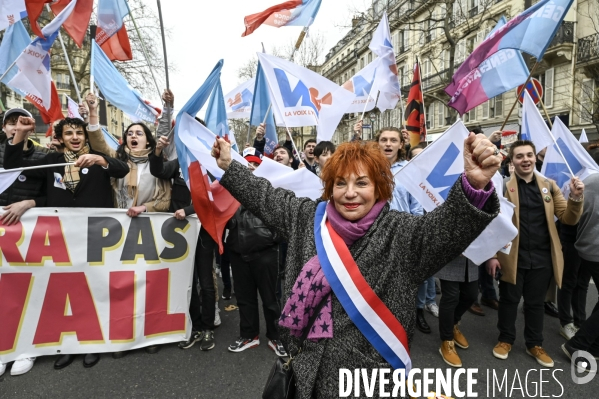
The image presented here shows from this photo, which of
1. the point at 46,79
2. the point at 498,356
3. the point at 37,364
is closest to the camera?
the point at 37,364

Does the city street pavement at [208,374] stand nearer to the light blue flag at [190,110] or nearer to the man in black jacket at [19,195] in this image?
the man in black jacket at [19,195]

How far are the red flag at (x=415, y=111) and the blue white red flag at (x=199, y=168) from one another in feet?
12.4

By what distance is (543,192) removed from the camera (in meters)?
3.51

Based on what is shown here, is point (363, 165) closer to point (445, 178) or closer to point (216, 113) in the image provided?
point (445, 178)

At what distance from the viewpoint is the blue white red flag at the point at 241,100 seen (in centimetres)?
734

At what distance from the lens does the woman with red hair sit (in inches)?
59.6

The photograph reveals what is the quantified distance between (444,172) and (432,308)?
2.28 m

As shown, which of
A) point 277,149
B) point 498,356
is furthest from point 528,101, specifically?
point 277,149

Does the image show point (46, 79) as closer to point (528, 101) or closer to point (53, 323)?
point (53, 323)

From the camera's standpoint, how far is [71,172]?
347cm

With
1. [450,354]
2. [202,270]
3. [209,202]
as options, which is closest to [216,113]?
[209,202]

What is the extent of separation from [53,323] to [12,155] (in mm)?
1677

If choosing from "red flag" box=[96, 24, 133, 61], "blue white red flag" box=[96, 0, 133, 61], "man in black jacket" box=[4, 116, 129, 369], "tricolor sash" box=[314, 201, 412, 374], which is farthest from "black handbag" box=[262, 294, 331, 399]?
"red flag" box=[96, 24, 133, 61]

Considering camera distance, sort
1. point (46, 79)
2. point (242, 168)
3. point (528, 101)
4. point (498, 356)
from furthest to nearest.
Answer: point (46, 79) → point (528, 101) → point (498, 356) → point (242, 168)
